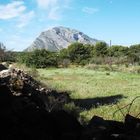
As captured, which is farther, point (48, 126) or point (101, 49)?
point (101, 49)

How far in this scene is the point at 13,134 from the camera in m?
4.68

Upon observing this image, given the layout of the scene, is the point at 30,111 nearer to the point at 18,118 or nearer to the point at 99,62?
the point at 18,118

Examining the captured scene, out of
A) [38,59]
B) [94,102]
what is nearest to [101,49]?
[38,59]

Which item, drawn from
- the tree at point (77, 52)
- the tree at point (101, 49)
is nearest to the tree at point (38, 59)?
the tree at point (77, 52)

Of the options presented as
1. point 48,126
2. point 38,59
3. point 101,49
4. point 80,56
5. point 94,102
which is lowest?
point 94,102

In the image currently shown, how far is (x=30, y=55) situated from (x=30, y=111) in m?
51.7

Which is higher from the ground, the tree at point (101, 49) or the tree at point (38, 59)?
the tree at point (101, 49)

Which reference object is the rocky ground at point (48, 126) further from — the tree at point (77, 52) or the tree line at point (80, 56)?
the tree at point (77, 52)

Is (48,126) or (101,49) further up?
(101,49)

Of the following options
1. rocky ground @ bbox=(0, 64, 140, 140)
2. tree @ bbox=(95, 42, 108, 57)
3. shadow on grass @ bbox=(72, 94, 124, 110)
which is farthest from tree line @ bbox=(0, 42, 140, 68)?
rocky ground @ bbox=(0, 64, 140, 140)

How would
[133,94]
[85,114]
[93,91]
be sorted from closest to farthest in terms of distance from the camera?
[85,114] < [133,94] < [93,91]

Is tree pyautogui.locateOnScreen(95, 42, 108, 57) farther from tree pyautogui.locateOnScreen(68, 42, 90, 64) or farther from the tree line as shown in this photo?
tree pyautogui.locateOnScreen(68, 42, 90, 64)

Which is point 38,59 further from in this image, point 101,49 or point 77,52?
point 101,49

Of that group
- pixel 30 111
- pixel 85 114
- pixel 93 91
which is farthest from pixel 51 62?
pixel 30 111
